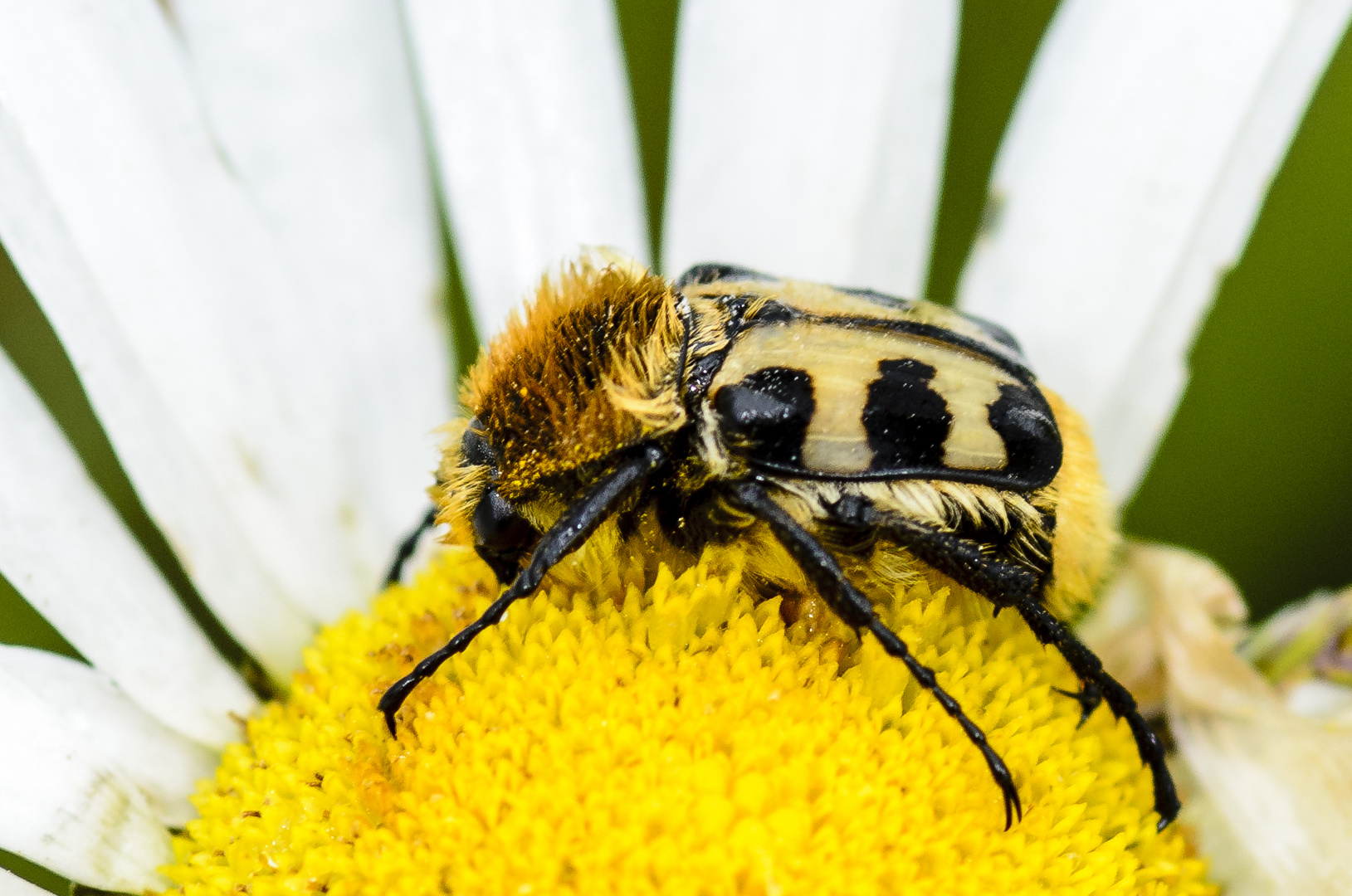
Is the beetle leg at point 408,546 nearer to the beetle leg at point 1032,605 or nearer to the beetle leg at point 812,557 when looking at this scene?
the beetle leg at point 812,557

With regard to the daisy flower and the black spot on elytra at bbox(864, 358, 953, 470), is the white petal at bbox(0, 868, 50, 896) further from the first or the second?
the black spot on elytra at bbox(864, 358, 953, 470)

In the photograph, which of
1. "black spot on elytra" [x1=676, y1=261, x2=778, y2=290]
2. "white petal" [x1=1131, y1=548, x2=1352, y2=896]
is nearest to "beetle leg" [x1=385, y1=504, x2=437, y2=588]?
"black spot on elytra" [x1=676, y1=261, x2=778, y2=290]

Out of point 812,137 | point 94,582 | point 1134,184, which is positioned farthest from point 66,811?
point 1134,184

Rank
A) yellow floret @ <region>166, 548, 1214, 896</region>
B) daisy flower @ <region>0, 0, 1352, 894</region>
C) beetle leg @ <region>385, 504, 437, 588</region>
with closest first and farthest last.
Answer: yellow floret @ <region>166, 548, 1214, 896</region>
daisy flower @ <region>0, 0, 1352, 894</region>
beetle leg @ <region>385, 504, 437, 588</region>

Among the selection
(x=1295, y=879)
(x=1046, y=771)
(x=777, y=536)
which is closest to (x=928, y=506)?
(x=777, y=536)

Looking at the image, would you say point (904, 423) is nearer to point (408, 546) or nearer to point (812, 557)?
point (812, 557)
